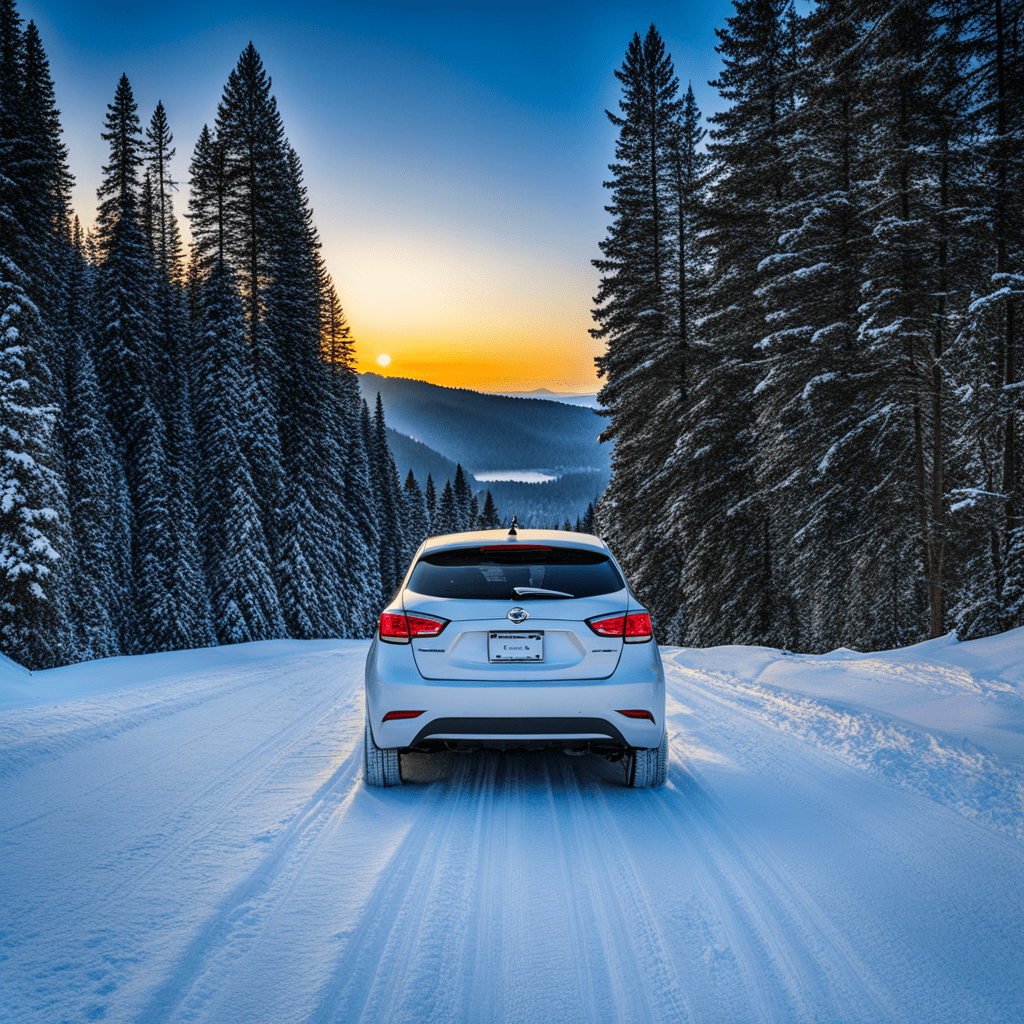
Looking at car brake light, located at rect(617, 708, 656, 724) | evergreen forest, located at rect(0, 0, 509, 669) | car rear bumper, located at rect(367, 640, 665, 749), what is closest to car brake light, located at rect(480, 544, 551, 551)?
car rear bumper, located at rect(367, 640, 665, 749)

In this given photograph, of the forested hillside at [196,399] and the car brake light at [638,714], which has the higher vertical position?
the forested hillside at [196,399]

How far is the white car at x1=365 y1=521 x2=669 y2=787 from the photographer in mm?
4422

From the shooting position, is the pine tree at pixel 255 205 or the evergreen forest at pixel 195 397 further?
the pine tree at pixel 255 205

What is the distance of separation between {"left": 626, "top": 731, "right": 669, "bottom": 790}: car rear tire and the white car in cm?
3

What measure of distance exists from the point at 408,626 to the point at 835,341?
15736 mm

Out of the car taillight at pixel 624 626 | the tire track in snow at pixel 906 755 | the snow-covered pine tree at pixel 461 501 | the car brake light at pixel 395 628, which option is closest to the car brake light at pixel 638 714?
the car taillight at pixel 624 626

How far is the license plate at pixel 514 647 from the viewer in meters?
4.48

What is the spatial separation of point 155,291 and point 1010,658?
35665 millimetres

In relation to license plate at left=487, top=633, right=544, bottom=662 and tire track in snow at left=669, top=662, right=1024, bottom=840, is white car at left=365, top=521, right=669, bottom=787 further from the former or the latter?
tire track in snow at left=669, top=662, right=1024, bottom=840

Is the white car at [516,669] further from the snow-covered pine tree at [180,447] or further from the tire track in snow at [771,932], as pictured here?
the snow-covered pine tree at [180,447]

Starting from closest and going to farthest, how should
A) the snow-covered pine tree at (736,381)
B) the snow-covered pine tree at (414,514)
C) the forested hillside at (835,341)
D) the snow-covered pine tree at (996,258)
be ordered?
the snow-covered pine tree at (996,258) < the forested hillside at (835,341) < the snow-covered pine tree at (736,381) < the snow-covered pine tree at (414,514)

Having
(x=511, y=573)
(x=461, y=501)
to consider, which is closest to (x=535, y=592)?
(x=511, y=573)

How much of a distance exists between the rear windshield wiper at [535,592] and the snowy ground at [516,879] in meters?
1.38

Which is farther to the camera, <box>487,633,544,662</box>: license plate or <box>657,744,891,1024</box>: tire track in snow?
<box>487,633,544,662</box>: license plate
